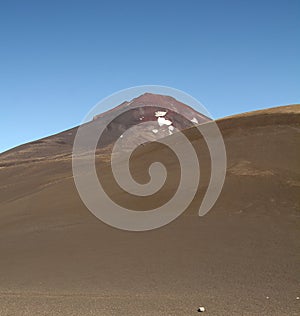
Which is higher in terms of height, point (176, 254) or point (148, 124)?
point (148, 124)

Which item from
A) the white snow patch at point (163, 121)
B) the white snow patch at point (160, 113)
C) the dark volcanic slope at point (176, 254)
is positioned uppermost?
the white snow patch at point (160, 113)

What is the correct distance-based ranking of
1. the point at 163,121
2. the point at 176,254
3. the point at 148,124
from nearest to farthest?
the point at 176,254 → the point at 148,124 → the point at 163,121

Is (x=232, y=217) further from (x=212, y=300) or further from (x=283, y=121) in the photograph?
(x=283, y=121)

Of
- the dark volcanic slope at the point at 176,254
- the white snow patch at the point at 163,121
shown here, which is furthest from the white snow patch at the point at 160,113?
the dark volcanic slope at the point at 176,254

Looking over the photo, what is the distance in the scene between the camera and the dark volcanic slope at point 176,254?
11789mm

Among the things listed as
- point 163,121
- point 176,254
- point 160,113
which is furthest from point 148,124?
point 176,254

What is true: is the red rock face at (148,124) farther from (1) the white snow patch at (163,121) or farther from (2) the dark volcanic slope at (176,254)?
(2) the dark volcanic slope at (176,254)

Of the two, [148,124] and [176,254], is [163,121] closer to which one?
[148,124]

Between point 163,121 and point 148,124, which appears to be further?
point 163,121

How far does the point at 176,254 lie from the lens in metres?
17.3

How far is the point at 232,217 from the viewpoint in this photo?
2186 centimetres

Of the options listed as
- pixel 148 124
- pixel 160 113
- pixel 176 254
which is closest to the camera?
pixel 176 254

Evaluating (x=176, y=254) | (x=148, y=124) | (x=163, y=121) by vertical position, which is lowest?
(x=176, y=254)

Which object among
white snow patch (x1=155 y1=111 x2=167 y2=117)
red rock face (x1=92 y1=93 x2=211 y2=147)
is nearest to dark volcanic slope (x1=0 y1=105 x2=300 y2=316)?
red rock face (x1=92 y1=93 x2=211 y2=147)
